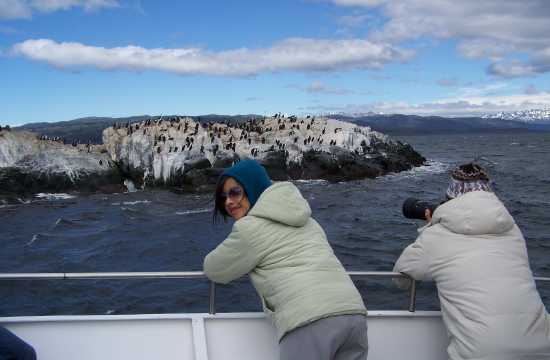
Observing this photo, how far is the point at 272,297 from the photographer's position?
9.60ft

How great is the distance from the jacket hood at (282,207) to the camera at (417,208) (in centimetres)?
121

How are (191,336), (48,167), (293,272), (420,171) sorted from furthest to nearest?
(420,171), (48,167), (191,336), (293,272)

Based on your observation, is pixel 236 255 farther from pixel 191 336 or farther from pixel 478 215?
pixel 478 215

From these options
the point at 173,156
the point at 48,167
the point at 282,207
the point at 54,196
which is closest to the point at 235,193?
the point at 282,207

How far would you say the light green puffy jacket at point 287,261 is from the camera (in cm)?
278

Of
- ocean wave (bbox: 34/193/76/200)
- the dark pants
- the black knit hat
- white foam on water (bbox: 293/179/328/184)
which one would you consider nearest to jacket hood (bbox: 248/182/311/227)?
the black knit hat

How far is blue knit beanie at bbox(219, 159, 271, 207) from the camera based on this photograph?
3.05 metres

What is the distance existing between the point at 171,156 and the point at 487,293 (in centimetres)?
2946

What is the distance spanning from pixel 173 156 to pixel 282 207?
29.4 metres

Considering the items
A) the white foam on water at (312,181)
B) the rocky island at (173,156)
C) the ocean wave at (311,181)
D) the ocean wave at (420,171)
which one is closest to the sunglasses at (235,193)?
the rocky island at (173,156)

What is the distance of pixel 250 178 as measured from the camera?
120 inches

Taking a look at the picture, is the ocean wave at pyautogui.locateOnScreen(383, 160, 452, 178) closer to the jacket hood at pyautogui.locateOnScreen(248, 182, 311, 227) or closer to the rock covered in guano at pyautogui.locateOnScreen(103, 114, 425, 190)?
the rock covered in guano at pyautogui.locateOnScreen(103, 114, 425, 190)

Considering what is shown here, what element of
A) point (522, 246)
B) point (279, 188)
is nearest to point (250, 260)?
point (279, 188)

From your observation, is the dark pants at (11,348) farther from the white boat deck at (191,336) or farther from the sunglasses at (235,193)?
the sunglasses at (235,193)
